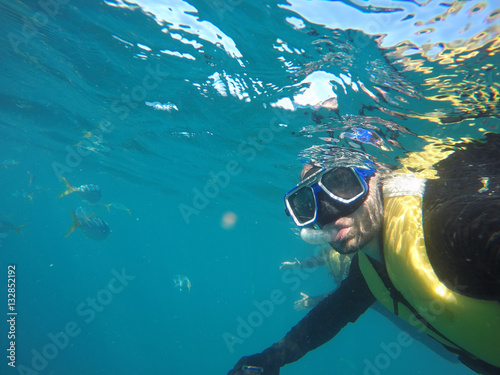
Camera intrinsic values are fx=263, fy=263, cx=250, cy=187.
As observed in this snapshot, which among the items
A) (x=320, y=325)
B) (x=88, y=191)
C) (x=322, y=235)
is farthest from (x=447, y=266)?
(x=88, y=191)

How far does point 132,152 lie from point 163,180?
799 centimetres

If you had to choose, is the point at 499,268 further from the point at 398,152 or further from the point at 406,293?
the point at 398,152

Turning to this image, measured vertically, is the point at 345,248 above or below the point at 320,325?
above

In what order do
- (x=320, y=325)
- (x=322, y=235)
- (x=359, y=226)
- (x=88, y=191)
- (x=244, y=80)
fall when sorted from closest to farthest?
(x=359, y=226) → (x=322, y=235) → (x=320, y=325) → (x=244, y=80) → (x=88, y=191)

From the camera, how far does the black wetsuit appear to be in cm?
188

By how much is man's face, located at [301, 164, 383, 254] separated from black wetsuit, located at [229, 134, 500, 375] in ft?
1.56

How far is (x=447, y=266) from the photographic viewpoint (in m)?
2.26

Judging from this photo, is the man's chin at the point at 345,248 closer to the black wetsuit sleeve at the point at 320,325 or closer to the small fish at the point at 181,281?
the black wetsuit sleeve at the point at 320,325

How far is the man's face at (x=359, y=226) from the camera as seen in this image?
138 inches

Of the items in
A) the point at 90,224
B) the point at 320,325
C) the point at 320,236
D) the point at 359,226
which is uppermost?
the point at 359,226

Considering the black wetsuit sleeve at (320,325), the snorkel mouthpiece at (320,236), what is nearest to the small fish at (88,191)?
the black wetsuit sleeve at (320,325)

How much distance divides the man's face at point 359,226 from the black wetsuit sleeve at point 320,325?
1.18 meters

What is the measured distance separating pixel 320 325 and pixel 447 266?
245 centimetres

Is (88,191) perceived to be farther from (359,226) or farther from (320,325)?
(359,226)
